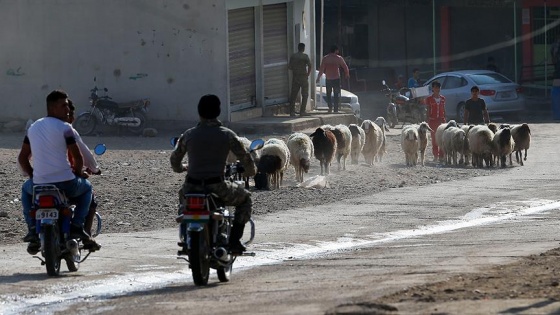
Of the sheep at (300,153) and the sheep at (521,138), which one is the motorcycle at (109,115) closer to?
the sheep at (300,153)

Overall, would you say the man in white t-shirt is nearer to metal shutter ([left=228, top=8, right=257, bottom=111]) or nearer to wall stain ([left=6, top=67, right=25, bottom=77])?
metal shutter ([left=228, top=8, right=257, bottom=111])

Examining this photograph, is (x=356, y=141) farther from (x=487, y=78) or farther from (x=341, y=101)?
(x=487, y=78)

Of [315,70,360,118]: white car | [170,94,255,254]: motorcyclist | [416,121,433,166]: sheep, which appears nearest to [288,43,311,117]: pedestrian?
[315,70,360,118]: white car

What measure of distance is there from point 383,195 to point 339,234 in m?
4.37

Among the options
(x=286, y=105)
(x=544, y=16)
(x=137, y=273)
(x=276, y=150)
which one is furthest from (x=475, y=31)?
(x=137, y=273)

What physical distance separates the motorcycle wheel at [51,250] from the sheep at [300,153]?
391 inches

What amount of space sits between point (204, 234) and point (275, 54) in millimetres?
21358

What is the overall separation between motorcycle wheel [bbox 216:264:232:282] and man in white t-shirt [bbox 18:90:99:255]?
1.34 meters

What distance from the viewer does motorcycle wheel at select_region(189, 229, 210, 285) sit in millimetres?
9391

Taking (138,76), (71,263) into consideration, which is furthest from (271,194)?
(138,76)

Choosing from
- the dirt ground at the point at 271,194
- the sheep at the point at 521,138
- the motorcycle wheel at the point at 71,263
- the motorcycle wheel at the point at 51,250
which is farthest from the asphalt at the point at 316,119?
the motorcycle wheel at the point at 51,250

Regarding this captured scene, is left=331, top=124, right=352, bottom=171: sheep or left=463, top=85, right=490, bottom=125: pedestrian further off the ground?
left=463, top=85, right=490, bottom=125: pedestrian

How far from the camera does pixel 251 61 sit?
2930cm

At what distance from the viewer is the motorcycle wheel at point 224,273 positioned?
989 cm
